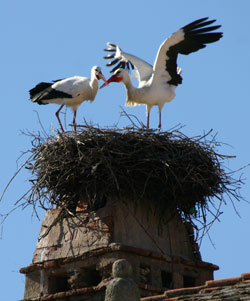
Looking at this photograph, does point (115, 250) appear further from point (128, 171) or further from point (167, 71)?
point (167, 71)

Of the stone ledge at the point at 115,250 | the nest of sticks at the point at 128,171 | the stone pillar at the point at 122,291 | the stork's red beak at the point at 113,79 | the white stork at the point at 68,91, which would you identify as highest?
the stork's red beak at the point at 113,79

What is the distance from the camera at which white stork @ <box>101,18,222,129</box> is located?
1214cm

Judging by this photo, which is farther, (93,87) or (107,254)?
(93,87)

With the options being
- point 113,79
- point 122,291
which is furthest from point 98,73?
point 122,291

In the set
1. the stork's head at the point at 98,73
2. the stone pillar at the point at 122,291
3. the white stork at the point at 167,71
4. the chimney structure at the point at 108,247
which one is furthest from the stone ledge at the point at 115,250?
the stork's head at the point at 98,73

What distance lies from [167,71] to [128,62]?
1.73 m

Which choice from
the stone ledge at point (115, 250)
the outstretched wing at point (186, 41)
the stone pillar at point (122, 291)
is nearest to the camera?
the stone pillar at point (122, 291)

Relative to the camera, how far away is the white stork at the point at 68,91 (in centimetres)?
1241

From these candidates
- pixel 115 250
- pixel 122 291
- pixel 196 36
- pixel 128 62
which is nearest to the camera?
pixel 122 291

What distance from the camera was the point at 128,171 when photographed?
31.6 feet

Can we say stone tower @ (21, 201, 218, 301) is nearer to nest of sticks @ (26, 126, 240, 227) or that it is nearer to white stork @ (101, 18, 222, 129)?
nest of sticks @ (26, 126, 240, 227)

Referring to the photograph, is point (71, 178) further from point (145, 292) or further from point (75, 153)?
point (145, 292)

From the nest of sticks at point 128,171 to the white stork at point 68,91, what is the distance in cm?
211

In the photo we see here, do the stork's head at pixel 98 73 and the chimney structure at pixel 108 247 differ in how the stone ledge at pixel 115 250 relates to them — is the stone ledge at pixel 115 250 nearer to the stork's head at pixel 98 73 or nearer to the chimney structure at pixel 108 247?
the chimney structure at pixel 108 247
